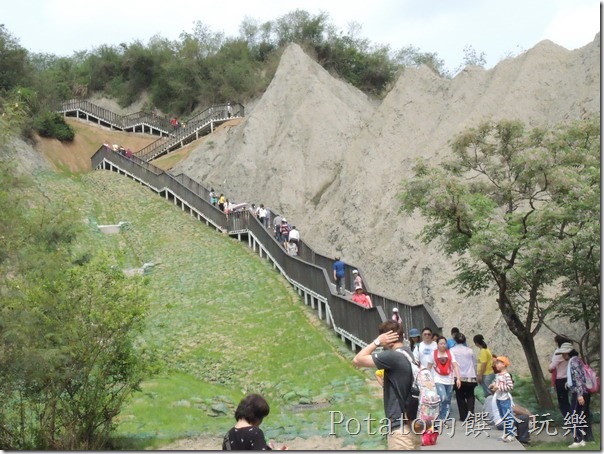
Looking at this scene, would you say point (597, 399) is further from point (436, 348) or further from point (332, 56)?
point (332, 56)

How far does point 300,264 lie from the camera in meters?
28.9

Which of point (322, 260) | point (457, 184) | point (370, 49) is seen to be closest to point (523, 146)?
point (457, 184)

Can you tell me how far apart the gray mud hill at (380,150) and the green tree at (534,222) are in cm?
388

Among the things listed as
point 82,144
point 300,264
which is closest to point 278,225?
point 300,264

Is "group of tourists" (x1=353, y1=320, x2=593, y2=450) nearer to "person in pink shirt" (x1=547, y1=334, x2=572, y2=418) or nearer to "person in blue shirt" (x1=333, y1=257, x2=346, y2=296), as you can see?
"person in pink shirt" (x1=547, y1=334, x2=572, y2=418)

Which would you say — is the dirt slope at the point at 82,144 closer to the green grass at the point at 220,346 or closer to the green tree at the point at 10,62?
the green tree at the point at 10,62

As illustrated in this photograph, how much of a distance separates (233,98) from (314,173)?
2331 centimetres

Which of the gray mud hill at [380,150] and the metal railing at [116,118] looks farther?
the metal railing at [116,118]

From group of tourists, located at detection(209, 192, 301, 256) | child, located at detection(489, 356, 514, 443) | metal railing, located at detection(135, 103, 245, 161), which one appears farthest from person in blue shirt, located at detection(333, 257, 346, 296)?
metal railing, located at detection(135, 103, 245, 161)

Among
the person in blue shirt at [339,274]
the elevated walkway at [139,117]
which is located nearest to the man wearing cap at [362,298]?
the person in blue shirt at [339,274]

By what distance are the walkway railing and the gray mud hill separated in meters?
3.10

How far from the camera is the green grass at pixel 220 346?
57.1ft

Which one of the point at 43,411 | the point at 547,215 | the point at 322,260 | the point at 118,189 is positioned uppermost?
the point at 118,189

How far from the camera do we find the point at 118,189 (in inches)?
1911
